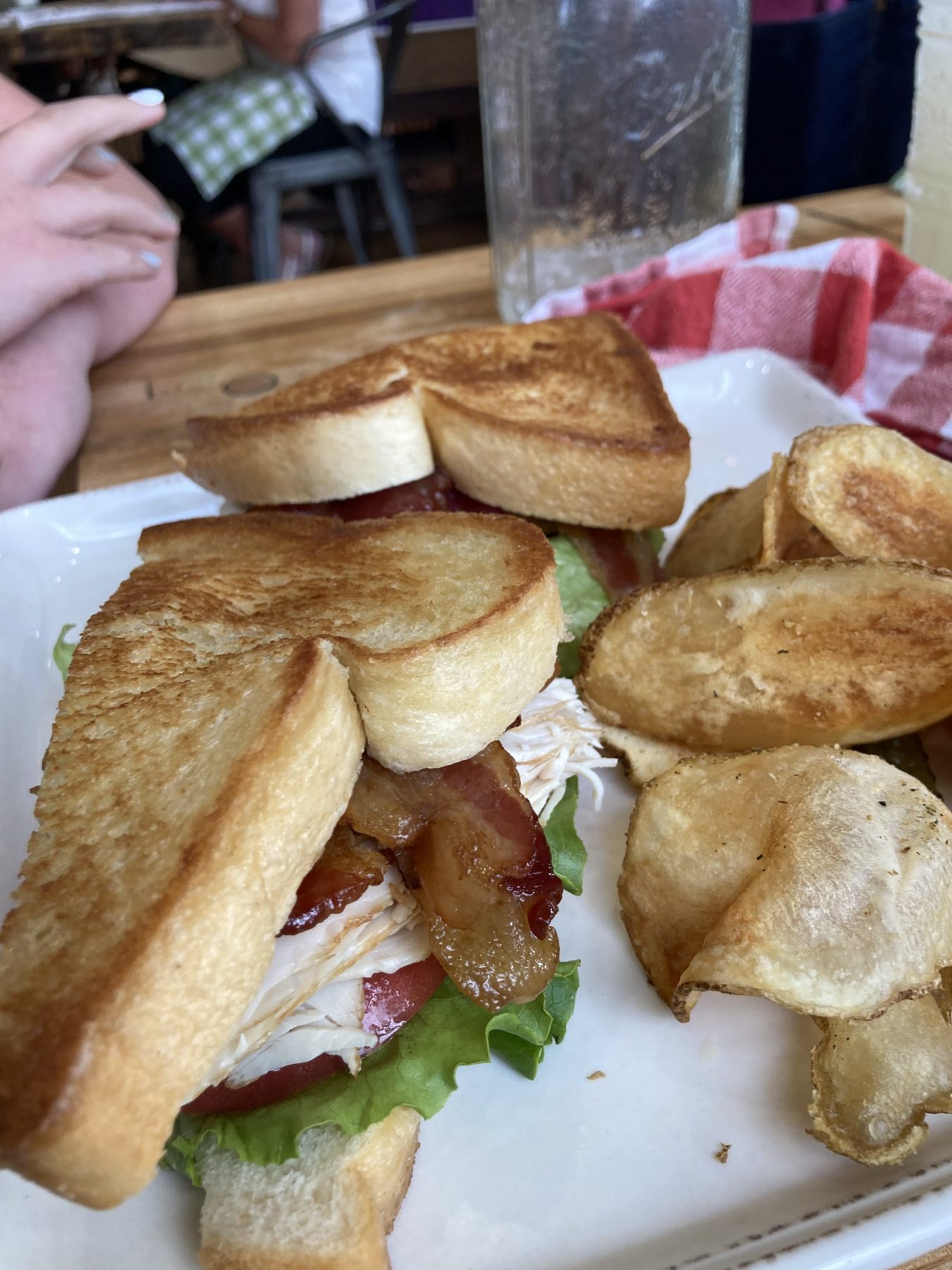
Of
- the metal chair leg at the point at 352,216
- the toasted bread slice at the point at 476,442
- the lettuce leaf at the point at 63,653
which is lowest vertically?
the metal chair leg at the point at 352,216

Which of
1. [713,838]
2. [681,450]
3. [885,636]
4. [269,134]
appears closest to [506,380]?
[681,450]

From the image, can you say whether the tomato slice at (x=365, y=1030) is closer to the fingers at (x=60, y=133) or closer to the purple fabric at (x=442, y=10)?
the fingers at (x=60, y=133)

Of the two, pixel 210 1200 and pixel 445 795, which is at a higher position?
pixel 445 795

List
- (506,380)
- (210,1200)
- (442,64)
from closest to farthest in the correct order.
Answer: (210,1200) → (506,380) → (442,64)

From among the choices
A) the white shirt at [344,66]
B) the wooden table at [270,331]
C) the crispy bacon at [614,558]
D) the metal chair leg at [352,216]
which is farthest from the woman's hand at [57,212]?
the metal chair leg at [352,216]

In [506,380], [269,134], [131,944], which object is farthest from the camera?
[269,134]

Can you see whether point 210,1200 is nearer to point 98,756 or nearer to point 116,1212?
point 116,1212

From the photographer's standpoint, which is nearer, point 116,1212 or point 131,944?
point 131,944

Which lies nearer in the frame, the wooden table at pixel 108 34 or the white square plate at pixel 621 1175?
the white square plate at pixel 621 1175
